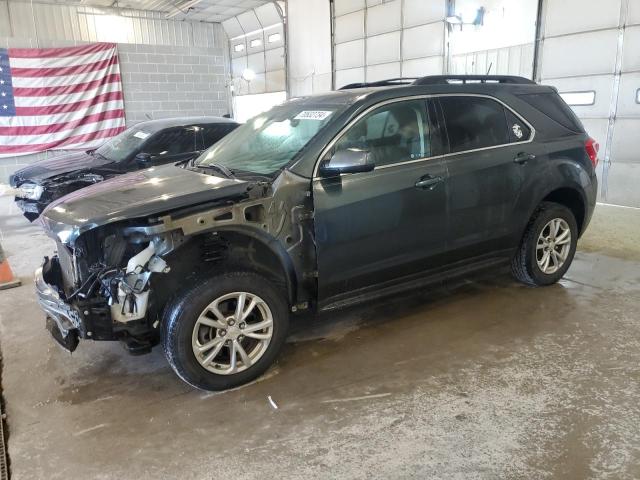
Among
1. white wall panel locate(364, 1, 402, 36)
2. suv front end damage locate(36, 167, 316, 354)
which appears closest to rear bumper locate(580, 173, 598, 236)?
suv front end damage locate(36, 167, 316, 354)

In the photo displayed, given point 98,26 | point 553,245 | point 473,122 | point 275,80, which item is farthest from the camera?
point 275,80

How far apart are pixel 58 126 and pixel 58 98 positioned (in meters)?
0.66

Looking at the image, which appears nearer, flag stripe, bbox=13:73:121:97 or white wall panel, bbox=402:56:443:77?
white wall panel, bbox=402:56:443:77

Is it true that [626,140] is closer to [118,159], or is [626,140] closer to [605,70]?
[605,70]

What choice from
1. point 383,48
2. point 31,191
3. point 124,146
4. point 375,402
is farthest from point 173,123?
point 375,402

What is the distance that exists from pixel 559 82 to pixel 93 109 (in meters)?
10.6

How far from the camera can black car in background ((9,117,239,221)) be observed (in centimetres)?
649

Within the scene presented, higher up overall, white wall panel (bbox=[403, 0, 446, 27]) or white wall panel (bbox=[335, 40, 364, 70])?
white wall panel (bbox=[403, 0, 446, 27])

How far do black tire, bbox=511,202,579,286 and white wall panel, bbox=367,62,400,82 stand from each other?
6.74 meters

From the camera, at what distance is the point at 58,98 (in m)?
12.4

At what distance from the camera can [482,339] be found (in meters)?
3.49

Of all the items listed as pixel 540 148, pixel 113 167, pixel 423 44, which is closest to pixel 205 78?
pixel 423 44

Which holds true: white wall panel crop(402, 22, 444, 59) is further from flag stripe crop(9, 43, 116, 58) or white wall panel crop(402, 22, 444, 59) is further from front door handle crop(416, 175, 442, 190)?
flag stripe crop(9, 43, 116, 58)

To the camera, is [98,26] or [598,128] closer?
[598,128]
